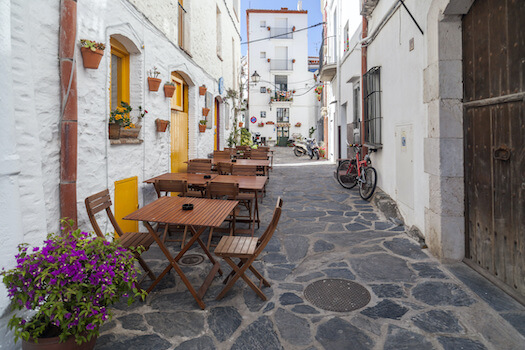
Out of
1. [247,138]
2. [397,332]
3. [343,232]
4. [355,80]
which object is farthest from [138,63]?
[247,138]

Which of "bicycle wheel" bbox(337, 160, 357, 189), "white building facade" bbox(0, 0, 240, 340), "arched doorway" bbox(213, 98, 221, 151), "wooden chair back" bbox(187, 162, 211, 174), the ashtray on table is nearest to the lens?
"white building facade" bbox(0, 0, 240, 340)

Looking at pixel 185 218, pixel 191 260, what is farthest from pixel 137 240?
Result: pixel 191 260

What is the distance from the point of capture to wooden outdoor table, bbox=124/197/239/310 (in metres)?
2.93

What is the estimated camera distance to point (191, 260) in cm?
406

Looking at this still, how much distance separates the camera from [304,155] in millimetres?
21188

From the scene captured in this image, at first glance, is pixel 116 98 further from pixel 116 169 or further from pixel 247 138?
pixel 247 138

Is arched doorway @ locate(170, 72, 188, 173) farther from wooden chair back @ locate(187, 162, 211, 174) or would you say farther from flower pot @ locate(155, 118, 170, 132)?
flower pot @ locate(155, 118, 170, 132)

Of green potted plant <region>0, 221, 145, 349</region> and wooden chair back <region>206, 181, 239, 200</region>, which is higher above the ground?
wooden chair back <region>206, 181, 239, 200</region>

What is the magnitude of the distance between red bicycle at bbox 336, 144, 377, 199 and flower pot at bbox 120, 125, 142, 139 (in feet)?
15.5

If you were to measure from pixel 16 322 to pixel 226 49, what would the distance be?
11831 mm

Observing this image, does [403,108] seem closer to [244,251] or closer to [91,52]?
[244,251]

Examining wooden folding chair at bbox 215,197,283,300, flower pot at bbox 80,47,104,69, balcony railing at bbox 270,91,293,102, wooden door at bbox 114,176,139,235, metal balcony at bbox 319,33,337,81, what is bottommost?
wooden folding chair at bbox 215,197,283,300

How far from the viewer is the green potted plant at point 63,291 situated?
1.96 m

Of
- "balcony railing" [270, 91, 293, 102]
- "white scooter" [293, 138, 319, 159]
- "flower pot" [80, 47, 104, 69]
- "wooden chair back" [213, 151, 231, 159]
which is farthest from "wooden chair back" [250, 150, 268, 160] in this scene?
"balcony railing" [270, 91, 293, 102]
